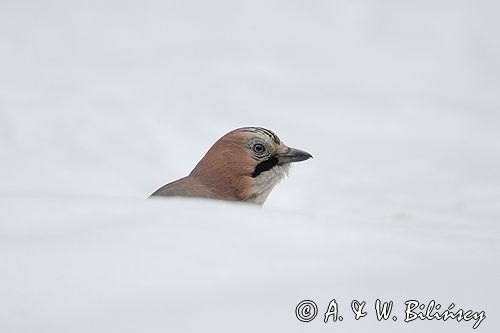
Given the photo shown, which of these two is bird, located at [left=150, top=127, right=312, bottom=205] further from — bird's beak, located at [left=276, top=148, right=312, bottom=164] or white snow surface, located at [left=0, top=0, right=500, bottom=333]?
white snow surface, located at [left=0, top=0, right=500, bottom=333]

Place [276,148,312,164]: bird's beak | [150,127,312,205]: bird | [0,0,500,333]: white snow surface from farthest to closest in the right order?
[276,148,312,164]: bird's beak, [150,127,312,205]: bird, [0,0,500,333]: white snow surface

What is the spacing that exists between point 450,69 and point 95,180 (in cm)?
302

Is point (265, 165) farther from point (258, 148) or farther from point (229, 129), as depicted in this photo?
point (229, 129)

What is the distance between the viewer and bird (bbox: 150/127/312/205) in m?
5.38

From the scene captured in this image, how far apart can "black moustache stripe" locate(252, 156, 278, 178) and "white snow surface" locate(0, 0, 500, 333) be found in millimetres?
574

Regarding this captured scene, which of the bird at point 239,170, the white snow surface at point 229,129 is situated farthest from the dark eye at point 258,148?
the white snow surface at point 229,129

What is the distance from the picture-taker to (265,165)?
5578 mm

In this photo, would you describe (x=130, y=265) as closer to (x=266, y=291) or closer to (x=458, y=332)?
(x=266, y=291)

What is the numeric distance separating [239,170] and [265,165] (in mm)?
199

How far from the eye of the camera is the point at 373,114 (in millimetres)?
7824

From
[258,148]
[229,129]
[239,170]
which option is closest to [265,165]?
[258,148]

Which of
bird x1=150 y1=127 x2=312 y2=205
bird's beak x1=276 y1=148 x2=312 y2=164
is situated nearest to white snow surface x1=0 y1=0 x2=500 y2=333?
bird's beak x1=276 y1=148 x2=312 y2=164

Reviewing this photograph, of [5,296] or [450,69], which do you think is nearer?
[5,296]

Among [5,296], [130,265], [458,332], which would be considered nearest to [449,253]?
[458,332]
